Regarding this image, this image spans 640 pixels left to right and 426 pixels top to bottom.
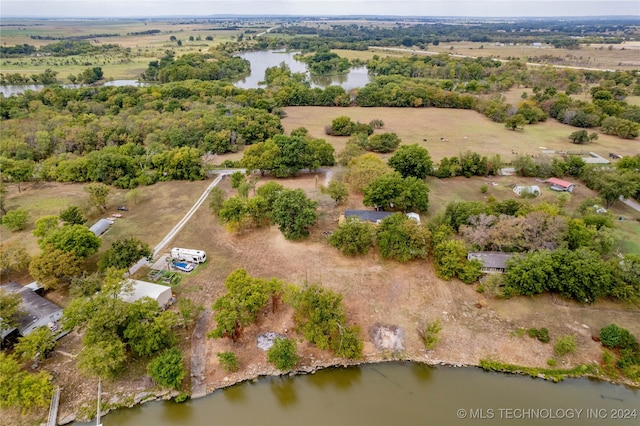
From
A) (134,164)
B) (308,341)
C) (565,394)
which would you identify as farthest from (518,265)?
(134,164)

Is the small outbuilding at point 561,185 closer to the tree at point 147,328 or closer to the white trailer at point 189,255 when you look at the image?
the white trailer at point 189,255

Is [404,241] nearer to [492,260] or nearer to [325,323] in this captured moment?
[492,260]

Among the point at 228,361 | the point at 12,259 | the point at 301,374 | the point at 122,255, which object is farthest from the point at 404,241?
the point at 12,259

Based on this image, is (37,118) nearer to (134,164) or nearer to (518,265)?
(134,164)

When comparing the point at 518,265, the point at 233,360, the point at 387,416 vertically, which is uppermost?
the point at 518,265

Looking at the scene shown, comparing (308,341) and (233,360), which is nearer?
(233,360)
